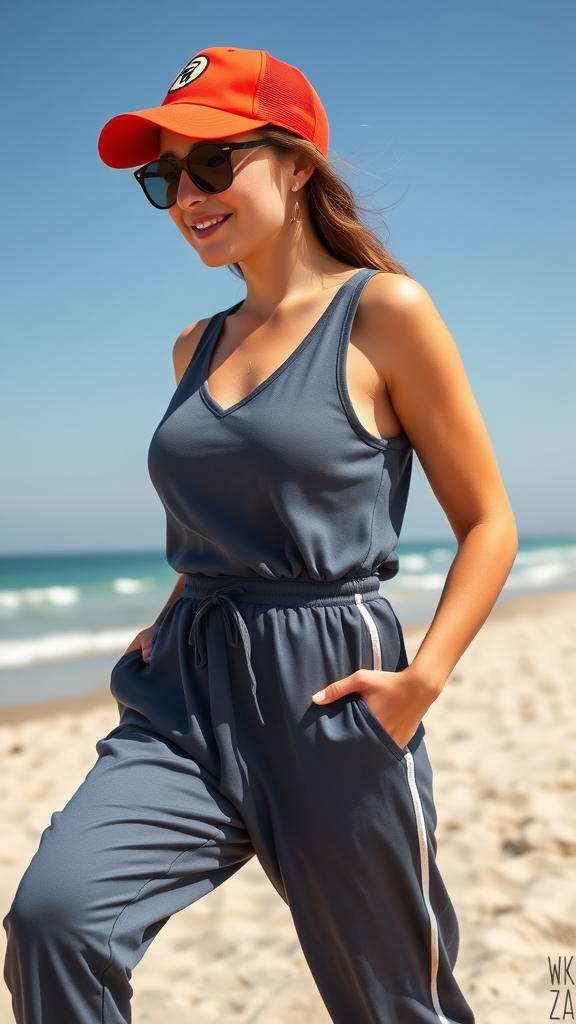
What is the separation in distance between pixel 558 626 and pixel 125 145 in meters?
10.9

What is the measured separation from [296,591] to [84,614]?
18.3 metres

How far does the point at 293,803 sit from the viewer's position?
1.93 m

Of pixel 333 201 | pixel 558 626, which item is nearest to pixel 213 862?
pixel 333 201

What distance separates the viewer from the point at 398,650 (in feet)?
6.91

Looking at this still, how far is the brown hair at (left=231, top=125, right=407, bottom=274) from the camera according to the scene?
7.82 ft

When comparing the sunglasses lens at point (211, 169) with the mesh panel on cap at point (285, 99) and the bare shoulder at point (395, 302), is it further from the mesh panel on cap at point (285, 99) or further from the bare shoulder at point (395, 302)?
the bare shoulder at point (395, 302)

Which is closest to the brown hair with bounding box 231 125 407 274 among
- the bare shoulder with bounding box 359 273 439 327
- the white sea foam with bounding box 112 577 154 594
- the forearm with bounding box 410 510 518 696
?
the bare shoulder with bounding box 359 273 439 327

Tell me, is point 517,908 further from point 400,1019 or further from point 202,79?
point 202,79

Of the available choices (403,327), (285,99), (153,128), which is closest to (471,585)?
(403,327)

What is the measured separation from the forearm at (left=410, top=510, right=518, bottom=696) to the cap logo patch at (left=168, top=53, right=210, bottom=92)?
1279 millimetres

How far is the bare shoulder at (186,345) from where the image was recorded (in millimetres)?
2648

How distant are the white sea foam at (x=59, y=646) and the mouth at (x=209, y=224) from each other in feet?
32.7

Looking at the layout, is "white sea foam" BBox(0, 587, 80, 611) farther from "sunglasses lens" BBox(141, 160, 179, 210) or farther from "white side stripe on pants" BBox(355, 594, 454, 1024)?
"white side stripe on pants" BBox(355, 594, 454, 1024)

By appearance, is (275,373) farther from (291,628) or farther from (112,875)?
(112,875)
